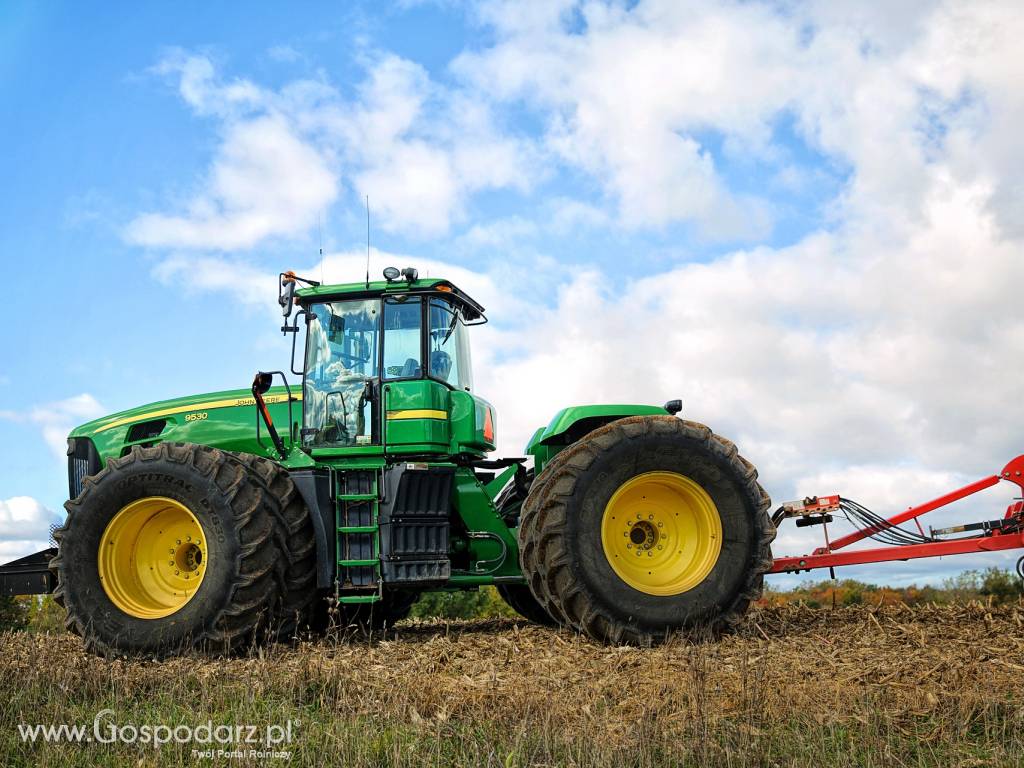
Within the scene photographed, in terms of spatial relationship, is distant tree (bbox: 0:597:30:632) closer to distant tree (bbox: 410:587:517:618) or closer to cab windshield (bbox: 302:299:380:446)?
distant tree (bbox: 410:587:517:618)

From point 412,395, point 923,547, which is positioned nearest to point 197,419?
point 412,395

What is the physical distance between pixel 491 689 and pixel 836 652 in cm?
286

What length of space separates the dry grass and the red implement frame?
69 cm

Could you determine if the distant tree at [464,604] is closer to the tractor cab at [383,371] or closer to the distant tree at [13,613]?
the distant tree at [13,613]

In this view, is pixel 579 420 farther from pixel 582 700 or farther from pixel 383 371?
pixel 582 700

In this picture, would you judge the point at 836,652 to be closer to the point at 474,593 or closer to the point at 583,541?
the point at 583,541

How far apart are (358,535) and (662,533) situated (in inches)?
105

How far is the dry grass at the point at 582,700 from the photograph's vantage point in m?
4.91

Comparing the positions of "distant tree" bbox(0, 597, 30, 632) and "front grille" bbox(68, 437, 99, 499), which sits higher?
"front grille" bbox(68, 437, 99, 499)

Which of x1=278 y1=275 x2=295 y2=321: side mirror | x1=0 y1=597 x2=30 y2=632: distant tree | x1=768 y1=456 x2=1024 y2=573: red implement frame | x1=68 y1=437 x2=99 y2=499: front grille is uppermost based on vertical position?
x1=278 y1=275 x2=295 y2=321: side mirror

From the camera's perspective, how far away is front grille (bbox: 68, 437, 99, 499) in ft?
32.9

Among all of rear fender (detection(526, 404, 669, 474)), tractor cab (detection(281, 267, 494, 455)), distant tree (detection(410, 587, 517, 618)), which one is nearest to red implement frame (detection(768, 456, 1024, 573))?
rear fender (detection(526, 404, 669, 474))

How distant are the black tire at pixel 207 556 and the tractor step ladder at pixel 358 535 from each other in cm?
57

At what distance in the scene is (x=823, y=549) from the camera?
350 inches
